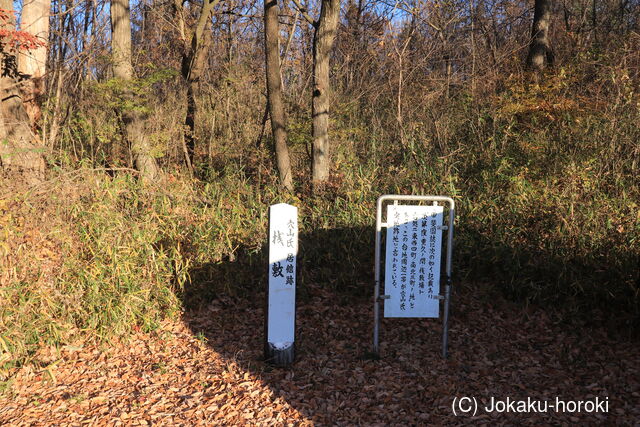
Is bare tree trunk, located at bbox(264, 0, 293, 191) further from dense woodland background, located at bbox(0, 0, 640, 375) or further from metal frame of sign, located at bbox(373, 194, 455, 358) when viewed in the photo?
metal frame of sign, located at bbox(373, 194, 455, 358)

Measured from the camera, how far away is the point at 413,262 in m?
3.96

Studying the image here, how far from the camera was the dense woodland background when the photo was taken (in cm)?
450

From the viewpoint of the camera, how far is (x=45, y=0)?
21.8 feet

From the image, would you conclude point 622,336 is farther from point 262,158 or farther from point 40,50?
point 40,50

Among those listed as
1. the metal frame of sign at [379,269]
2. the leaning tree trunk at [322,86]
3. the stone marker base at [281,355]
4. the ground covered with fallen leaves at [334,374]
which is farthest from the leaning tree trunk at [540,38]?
the stone marker base at [281,355]

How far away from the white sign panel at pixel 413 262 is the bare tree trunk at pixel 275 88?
3104 mm

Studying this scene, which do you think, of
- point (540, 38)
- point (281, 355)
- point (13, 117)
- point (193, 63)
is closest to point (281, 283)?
point (281, 355)

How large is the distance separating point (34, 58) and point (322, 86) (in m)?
3.87

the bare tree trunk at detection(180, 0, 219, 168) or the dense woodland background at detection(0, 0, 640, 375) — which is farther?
the bare tree trunk at detection(180, 0, 219, 168)

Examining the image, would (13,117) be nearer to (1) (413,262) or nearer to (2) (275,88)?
(2) (275,88)

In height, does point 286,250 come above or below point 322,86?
below

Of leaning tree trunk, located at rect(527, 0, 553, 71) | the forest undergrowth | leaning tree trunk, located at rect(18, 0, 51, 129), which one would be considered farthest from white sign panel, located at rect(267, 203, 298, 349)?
leaning tree trunk, located at rect(527, 0, 553, 71)

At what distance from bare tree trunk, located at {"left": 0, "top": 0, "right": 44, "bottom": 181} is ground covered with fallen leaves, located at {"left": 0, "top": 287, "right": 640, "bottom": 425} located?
9.83 feet

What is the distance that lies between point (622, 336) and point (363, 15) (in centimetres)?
1134
